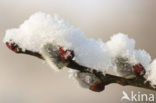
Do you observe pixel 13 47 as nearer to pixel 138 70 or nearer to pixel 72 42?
pixel 72 42

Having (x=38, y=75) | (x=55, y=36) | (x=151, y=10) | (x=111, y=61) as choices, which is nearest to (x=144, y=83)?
(x=111, y=61)

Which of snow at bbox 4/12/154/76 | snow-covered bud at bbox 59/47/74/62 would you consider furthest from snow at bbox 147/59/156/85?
snow-covered bud at bbox 59/47/74/62

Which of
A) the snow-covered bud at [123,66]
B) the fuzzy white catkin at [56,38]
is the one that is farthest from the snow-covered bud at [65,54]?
the snow-covered bud at [123,66]

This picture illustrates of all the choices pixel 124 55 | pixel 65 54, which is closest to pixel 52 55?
pixel 65 54

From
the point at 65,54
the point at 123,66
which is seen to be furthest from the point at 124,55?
the point at 65,54

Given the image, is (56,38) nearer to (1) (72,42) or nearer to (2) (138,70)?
(1) (72,42)

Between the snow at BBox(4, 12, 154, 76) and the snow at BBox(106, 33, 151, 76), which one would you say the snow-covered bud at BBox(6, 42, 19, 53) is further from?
the snow at BBox(106, 33, 151, 76)

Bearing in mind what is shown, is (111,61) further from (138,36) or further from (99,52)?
(138,36)
